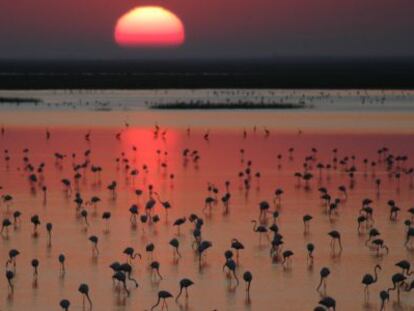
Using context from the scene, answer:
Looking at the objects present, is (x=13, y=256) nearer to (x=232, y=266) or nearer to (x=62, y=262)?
(x=62, y=262)

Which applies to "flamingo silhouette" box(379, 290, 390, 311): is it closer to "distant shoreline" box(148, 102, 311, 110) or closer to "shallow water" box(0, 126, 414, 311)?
"shallow water" box(0, 126, 414, 311)

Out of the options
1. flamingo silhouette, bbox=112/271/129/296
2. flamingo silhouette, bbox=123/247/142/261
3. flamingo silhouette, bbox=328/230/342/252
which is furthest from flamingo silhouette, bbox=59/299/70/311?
flamingo silhouette, bbox=328/230/342/252

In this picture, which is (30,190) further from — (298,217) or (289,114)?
(289,114)

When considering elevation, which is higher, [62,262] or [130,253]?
[130,253]

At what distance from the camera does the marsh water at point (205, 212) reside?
1275 cm

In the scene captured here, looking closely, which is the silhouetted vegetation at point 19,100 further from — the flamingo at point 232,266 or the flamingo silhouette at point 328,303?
the flamingo silhouette at point 328,303

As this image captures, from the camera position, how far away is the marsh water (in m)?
12.8

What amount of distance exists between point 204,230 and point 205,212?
1.75 meters

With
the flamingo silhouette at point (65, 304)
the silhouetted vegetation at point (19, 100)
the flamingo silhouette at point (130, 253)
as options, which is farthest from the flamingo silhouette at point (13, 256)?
the silhouetted vegetation at point (19, 100)

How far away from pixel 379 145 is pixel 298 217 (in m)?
12.6

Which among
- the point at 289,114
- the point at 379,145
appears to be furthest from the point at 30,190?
the point at 289,114

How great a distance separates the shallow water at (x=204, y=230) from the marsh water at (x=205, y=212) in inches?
0.9

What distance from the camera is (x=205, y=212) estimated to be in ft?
60.3

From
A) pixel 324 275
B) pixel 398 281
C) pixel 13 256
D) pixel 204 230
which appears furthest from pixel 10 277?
pixel 398 281
